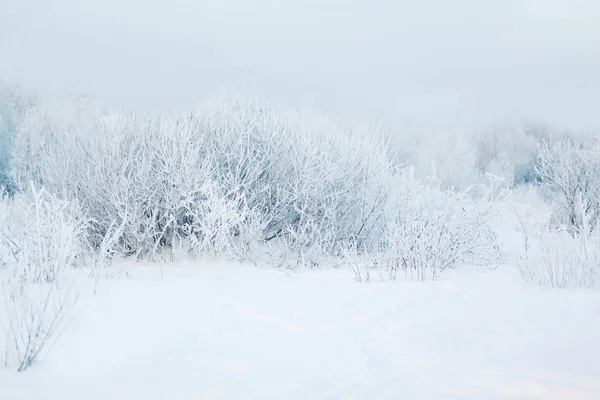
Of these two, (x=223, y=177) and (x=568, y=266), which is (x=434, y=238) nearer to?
(x=568, y=266)

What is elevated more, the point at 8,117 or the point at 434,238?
the point at 8,117

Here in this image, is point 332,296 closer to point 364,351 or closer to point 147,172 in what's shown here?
point 364,351

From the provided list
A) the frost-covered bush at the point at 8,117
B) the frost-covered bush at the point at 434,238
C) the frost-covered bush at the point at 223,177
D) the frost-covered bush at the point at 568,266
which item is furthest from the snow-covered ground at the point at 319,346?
the frost-covered bush at the point at 8,117

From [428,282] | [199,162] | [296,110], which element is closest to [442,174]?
[296,110]

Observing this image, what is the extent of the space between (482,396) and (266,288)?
A: 134 inches

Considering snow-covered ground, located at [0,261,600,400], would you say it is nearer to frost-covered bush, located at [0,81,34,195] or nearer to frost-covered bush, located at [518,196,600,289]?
frost-covered bush, located at [518,196,600,289]

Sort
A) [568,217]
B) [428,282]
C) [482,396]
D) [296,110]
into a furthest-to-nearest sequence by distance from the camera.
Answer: [568,217]
[296,110]
[428,282]
[482,396]

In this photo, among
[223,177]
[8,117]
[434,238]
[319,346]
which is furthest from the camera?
[8,117]

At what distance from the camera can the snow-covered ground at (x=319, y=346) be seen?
3314 millimetres

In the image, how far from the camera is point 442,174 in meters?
30.1

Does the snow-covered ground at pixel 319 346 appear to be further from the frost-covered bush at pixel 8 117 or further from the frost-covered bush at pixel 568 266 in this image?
the frost-covered bush at pixel 8 117

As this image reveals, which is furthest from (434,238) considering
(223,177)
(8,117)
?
(8,117)

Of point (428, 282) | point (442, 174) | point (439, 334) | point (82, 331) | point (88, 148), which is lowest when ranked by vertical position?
point (442, 174)

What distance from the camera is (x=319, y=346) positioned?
4203mm
